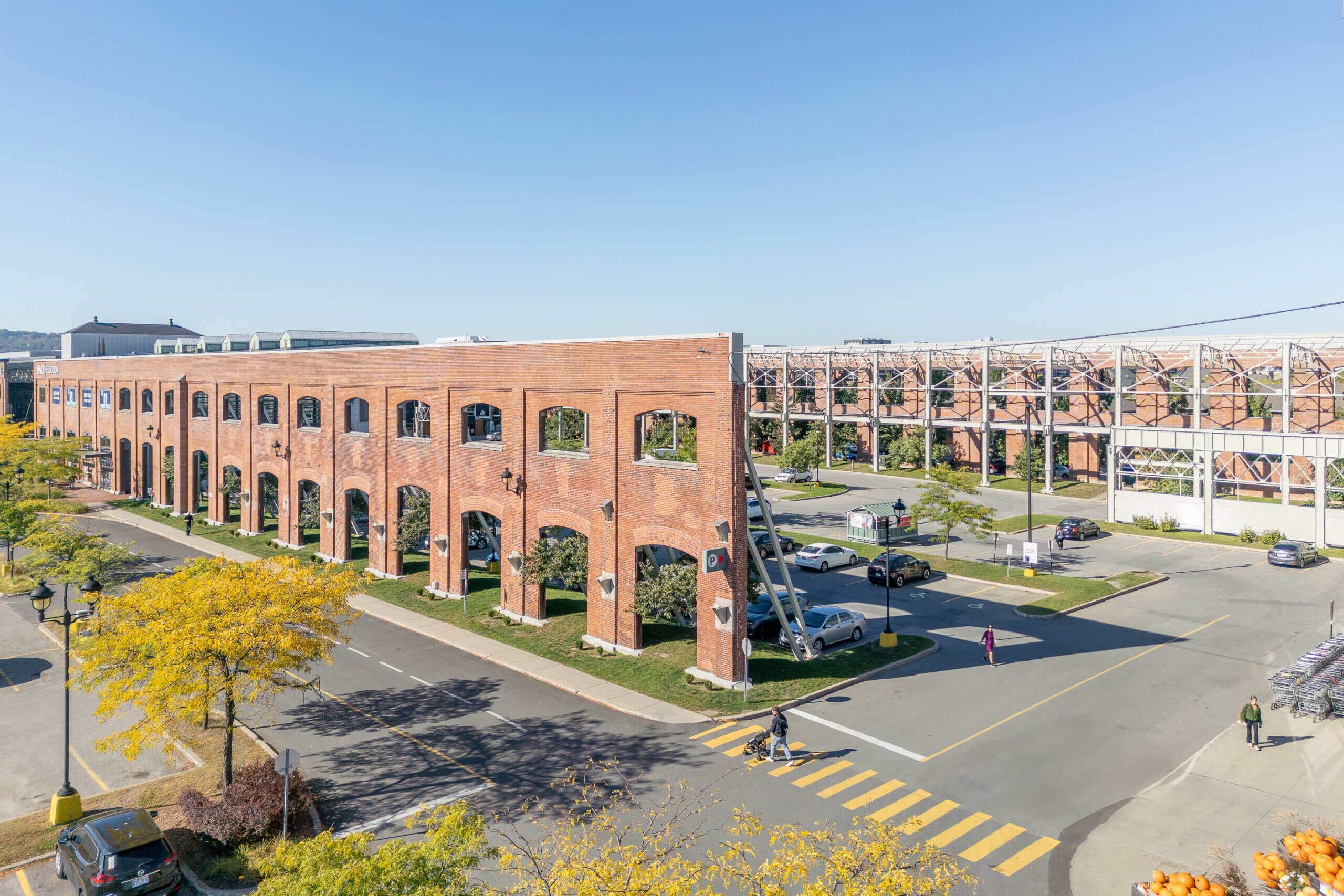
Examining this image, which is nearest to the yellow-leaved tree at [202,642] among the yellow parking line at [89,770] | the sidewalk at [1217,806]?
the yellow parking line at [89,770]

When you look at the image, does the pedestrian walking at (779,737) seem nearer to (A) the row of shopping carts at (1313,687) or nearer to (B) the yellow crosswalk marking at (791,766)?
(B) the yellow crosswalk marking at (791,766)

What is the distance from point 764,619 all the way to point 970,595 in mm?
12044

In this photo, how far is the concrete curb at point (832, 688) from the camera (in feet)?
75.9

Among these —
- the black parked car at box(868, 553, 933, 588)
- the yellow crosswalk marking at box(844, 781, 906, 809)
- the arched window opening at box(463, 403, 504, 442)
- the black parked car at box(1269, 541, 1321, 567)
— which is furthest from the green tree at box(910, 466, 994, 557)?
the yellow crosswalk marking at box(844, 781, 906, 809)

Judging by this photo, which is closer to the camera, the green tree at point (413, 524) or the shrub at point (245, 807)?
the shrub at point (245, 807)

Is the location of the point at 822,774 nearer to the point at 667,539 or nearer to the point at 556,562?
the point at 667,539

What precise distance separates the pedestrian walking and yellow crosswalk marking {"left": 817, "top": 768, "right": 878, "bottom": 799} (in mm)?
1505

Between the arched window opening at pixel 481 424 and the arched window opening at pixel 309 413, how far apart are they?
8.48 meters

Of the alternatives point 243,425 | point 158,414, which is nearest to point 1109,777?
point 243,425

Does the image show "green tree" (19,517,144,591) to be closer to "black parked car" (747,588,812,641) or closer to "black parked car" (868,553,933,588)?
"black parked car" (747,588,812,641)

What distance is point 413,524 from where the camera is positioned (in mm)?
38469

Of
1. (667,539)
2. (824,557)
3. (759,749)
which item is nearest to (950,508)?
(824,557)

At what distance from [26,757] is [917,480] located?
64.4 m

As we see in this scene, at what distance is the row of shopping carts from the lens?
898 inches
